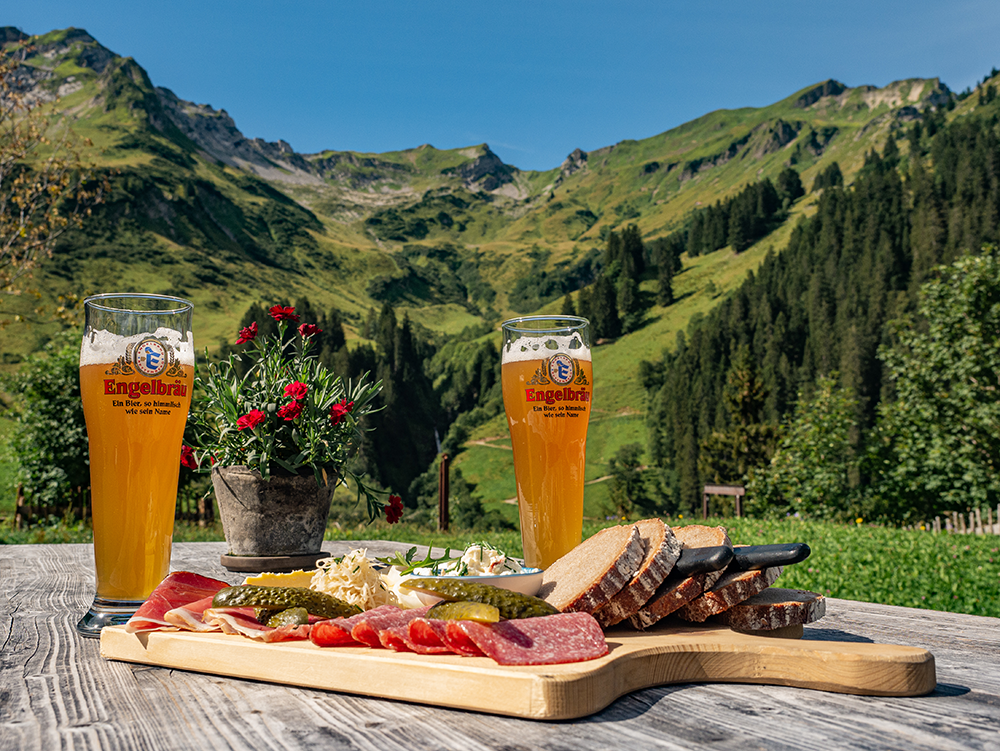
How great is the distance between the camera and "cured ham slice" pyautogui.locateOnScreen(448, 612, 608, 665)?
1192mm

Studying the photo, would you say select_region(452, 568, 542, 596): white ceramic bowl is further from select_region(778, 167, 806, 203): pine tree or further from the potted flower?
select_region(778, 167, 806, 203): pine tree

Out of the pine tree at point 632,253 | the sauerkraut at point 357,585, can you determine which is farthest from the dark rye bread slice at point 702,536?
the pine tree at point 632,253

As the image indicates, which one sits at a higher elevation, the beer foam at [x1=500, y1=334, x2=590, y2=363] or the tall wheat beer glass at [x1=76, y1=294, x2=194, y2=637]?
the beer foam at [x1=500, y1=334, x2=590, y2=363]

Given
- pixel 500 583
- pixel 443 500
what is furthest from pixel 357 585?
pixel 443 500

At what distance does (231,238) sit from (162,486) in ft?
595

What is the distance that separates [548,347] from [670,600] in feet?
2.96

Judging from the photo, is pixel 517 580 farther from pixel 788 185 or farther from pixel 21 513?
pixel 788 185

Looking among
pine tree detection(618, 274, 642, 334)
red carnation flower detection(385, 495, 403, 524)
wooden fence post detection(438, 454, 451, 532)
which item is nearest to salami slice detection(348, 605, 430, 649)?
red carnation flower detection(385, 495, 403, 524)

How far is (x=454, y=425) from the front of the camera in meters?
103

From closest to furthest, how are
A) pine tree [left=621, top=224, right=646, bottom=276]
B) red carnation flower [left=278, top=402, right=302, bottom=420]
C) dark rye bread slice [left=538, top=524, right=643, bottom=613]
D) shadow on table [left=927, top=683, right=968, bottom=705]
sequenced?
shadow on table [left=927, top=683, right=968, bottom=705] → dark rye bread slice [left=538, top=524, right=643, bottom=613] → red carnation flower [left=278, top=402, right=302, bottom=420] → pine tree [left=621, top=224, right=646, bottom=276]

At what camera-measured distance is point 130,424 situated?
5.79ft

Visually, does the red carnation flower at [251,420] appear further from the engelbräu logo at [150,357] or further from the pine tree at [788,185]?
the pine tree at [788,185]

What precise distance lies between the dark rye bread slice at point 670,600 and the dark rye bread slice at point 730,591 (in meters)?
0.03

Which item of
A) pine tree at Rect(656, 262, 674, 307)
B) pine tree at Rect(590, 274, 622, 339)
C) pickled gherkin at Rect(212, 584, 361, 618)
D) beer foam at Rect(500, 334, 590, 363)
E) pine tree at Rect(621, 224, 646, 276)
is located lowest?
pickled gherkin at Rect(212, 584, 361, 618)
